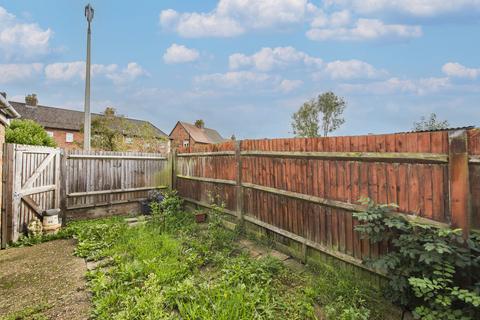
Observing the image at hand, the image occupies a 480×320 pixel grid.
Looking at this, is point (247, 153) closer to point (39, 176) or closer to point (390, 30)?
point (39, 176)

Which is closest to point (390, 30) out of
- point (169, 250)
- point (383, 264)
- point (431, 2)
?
point (431, 2)

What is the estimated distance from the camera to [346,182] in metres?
3.29

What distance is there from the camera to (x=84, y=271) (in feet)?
12.2

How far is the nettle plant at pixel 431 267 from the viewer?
204 cm

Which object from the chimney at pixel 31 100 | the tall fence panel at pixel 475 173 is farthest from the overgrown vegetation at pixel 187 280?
the chimney at pixel 31 100

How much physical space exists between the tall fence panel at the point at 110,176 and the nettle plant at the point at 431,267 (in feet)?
23.6

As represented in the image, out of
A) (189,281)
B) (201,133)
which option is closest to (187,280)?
(189,281)

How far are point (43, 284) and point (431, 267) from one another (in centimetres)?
496

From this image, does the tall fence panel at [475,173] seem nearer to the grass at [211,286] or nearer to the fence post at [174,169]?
the grass at [211,286]

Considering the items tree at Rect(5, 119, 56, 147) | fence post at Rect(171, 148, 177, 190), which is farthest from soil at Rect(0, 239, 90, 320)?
tree at Rect(5, 119, 56, 147)

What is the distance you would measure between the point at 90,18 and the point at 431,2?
36.6ft

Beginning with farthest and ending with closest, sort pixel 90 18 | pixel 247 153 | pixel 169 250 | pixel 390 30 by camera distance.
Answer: pixel 390 30 < pixel 90 18 < pixel 247 153 < pixel 169 250

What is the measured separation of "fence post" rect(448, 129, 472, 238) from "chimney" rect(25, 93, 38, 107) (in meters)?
35.5

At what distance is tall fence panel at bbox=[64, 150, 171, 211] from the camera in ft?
21.8
